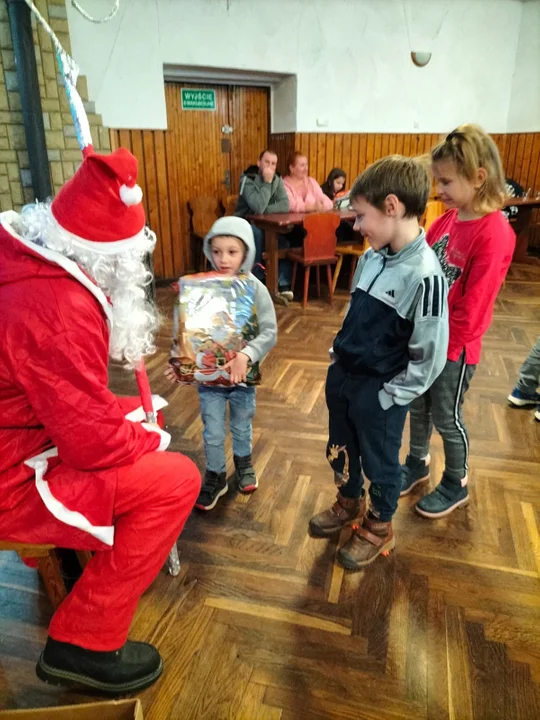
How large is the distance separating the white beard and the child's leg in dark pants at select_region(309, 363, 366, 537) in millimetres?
641

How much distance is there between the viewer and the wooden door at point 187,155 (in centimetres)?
557

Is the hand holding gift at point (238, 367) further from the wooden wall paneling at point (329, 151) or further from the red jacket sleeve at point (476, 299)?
the wooden wall paneling at point (329, 151)

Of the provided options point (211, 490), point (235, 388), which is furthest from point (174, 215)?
point (211, 490)

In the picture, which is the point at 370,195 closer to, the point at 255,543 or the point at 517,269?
the point at 255,543

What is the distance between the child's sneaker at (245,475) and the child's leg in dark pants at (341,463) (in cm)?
34

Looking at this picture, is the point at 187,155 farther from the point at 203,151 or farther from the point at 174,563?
the point at 174,563

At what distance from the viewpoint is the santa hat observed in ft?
3.88

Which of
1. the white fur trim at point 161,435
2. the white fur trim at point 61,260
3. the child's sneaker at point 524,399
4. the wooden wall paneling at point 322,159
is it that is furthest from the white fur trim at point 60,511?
the wooden wall paneling at point 322,159

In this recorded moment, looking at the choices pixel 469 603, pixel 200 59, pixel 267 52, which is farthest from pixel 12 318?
pixel 267 52

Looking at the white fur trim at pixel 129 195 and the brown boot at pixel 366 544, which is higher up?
the white fur trim at pixel 129 195

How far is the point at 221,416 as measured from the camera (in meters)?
2.09

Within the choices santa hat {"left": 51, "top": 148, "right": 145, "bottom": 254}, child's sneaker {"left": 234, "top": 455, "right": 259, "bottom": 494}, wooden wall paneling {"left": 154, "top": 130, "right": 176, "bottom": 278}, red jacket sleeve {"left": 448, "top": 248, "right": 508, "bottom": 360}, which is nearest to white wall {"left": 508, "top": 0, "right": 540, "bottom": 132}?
wooden wall paneling {"left": 154, "top": 130, "right": 176, "bottom": 278}

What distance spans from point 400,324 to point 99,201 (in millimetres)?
894

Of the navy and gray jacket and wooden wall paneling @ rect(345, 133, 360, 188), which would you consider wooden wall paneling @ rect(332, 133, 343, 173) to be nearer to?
wooden wall paneling @ rect(345, 133, 360, 188)
